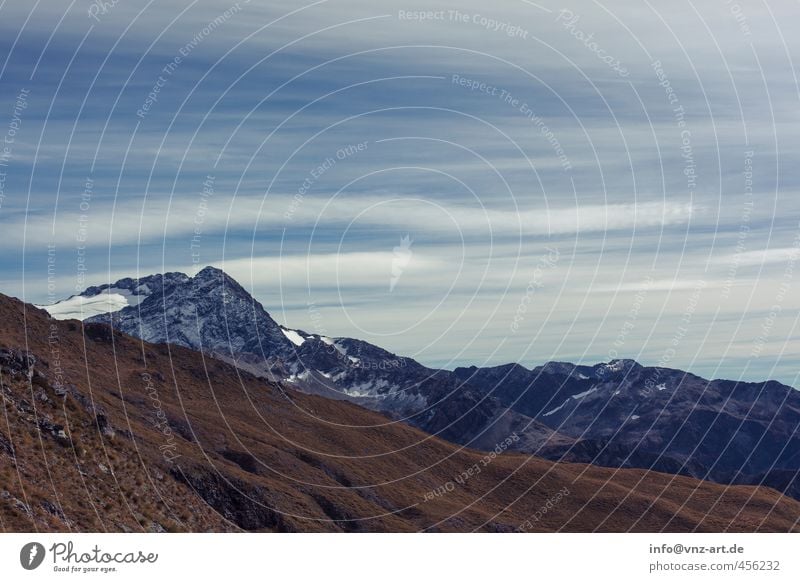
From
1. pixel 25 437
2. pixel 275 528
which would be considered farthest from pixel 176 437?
pixel 25 437

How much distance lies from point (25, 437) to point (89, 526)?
2342cm

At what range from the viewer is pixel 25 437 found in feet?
357

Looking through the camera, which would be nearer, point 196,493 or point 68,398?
point 68,398

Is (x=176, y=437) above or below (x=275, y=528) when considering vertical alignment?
above

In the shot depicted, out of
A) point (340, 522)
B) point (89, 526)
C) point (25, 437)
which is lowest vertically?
point (340, 522)
